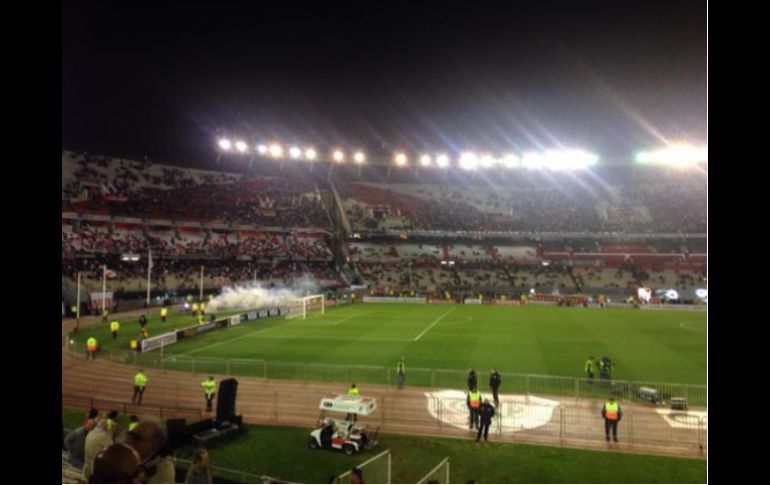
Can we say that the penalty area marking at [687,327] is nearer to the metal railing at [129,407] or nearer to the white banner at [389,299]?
the white banner at [389,299]

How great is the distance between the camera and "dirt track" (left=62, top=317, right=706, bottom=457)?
49.2ft

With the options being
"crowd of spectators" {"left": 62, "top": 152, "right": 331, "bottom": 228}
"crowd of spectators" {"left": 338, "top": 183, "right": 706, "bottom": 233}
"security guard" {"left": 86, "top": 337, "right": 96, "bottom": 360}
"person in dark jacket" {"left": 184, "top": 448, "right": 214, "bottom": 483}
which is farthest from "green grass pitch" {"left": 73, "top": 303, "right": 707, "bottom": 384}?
"crowd of spectators" {"left": 338, "top": 183, "right": 706, "bottom": 233}

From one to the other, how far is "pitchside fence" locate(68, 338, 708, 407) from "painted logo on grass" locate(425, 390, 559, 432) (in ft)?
2.05

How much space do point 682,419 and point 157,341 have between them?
25684mm

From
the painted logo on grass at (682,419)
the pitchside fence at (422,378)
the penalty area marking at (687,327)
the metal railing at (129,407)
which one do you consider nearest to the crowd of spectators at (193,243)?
the pitchside fence at (422,378)

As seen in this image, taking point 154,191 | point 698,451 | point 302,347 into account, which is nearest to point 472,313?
point 302,347

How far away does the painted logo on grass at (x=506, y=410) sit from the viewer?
53.8 ft

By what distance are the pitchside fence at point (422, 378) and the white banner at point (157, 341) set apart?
63cm

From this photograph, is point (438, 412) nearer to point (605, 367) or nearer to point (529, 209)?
point (605, 367)

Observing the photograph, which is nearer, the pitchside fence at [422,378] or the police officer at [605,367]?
the pitchside fence at [422,378]

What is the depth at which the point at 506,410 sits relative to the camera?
17.8m

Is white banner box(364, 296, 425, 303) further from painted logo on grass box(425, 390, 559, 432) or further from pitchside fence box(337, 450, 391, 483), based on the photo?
pitchside fence box(337, 450, 391, 483)
